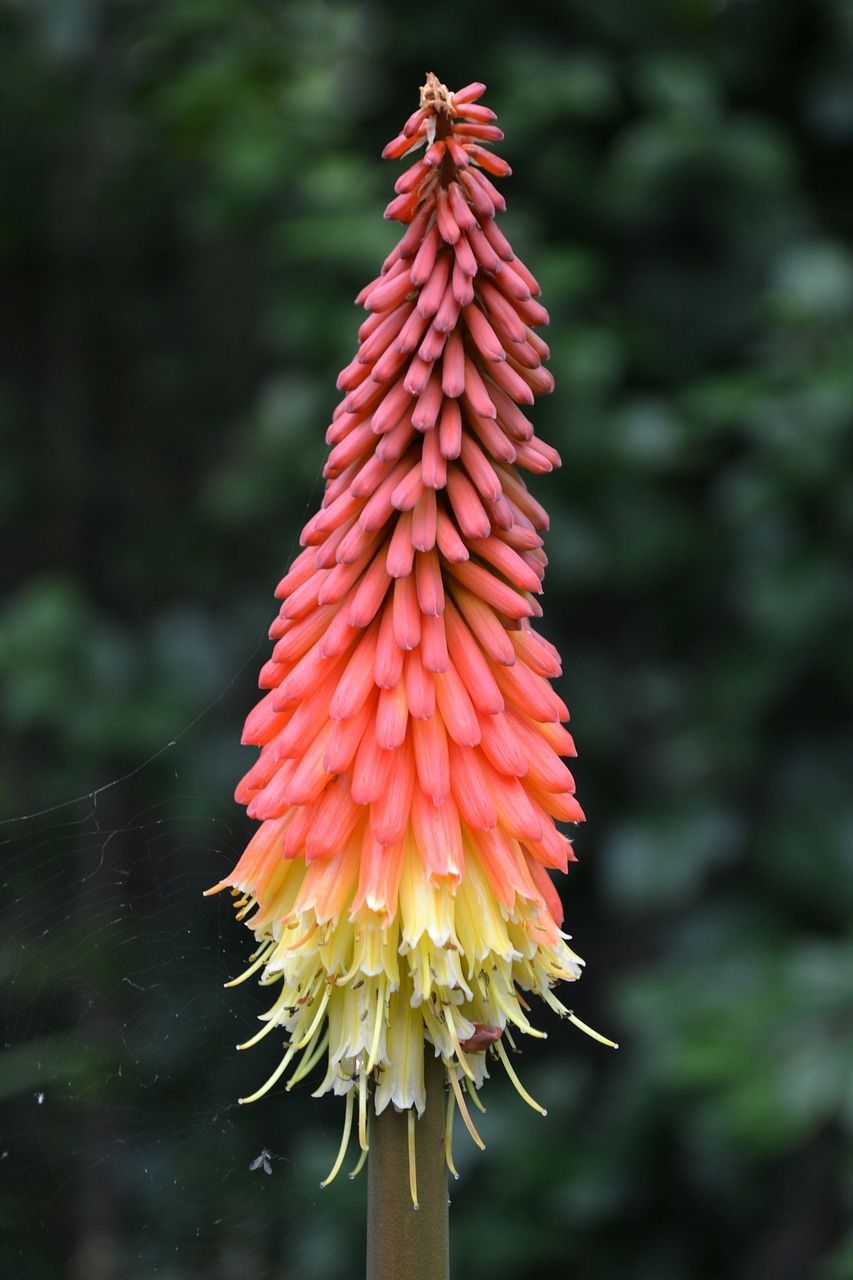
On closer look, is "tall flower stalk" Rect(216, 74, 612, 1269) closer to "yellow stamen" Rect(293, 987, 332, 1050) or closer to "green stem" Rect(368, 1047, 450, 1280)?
"yellow stamen" Rect(293, 987, 332, 1050)

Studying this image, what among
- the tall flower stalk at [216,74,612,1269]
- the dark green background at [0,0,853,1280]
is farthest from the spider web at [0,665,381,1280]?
the tall flower stalk at [216,74,612,1269]

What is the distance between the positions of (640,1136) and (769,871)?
961 mm

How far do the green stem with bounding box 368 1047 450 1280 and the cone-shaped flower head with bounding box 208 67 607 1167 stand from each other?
11 centimetres

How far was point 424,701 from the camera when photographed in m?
1.40

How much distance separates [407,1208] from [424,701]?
519 mm

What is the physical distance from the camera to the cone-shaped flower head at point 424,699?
4.50 feet

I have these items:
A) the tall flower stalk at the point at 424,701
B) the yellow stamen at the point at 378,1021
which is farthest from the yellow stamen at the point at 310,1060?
the yellow stamen at the point at 378,1021

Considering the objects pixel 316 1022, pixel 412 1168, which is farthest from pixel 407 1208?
pixel 316 1022

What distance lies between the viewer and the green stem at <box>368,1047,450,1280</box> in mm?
1152

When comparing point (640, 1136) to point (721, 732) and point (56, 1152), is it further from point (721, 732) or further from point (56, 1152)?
point (56, 1152)

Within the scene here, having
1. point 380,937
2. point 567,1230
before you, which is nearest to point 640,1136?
point 567,1230

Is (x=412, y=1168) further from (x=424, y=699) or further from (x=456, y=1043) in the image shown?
(x=424, y=699)

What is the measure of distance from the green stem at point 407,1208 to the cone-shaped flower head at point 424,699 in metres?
0.11

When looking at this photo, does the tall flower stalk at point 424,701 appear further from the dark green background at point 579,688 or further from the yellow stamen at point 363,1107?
the dark green background at point 579,688
